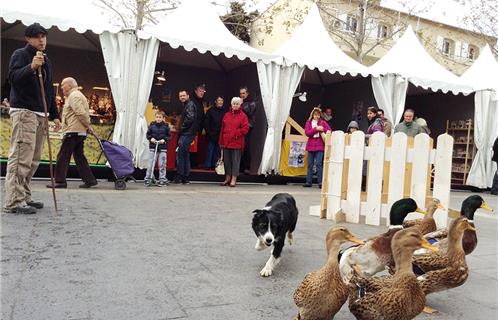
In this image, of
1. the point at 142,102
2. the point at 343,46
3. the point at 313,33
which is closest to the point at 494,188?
the point at 313,33

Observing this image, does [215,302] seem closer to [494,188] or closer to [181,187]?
[181,187]

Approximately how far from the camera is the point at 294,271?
13.0 ft

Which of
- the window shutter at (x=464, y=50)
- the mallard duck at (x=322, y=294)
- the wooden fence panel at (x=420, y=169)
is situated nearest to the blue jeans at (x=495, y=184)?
the wooden fence panel at (x=420, y=169)

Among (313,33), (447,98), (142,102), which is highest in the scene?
(313,33)

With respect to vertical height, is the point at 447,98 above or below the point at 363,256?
above

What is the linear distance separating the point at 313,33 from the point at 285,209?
9.31m

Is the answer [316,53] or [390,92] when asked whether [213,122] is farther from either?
[390,92]

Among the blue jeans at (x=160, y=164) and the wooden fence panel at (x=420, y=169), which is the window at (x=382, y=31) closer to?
the blue jeans at (x=160, y=164)

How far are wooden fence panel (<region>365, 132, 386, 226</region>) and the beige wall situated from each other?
65.4 ft

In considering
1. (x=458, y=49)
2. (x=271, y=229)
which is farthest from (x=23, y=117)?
(x=458, y=49)

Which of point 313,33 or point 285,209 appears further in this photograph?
point 313,33

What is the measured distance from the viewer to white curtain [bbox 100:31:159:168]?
918cm

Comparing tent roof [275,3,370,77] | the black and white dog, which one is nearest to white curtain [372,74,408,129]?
tent roof [275,3,370,77]

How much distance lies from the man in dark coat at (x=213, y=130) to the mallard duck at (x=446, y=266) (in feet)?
27.6
